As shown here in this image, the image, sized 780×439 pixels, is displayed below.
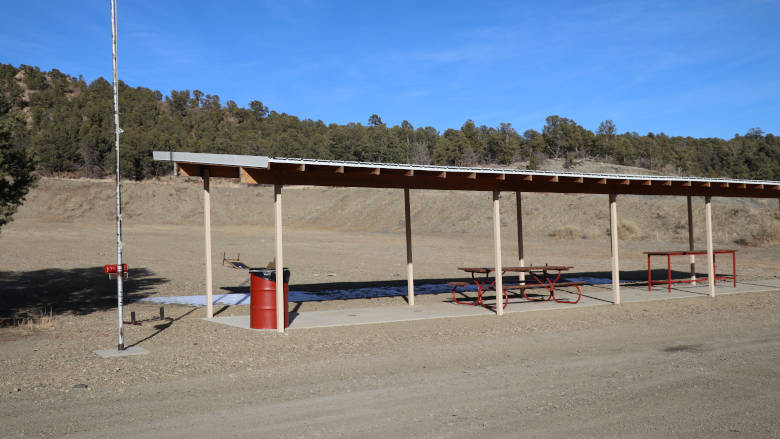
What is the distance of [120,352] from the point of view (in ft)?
26.3

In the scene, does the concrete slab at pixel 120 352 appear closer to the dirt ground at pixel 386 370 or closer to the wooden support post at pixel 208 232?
the dirt ground at pixel 386 370

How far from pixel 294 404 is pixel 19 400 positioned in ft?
8.24

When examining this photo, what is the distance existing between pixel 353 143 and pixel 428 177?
58169mm

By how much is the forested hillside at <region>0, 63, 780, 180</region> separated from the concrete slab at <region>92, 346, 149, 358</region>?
56.9 meters

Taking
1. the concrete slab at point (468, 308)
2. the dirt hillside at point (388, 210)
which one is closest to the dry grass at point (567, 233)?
the dirt hillside at point (388, 210)

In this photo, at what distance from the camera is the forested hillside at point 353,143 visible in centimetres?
6794

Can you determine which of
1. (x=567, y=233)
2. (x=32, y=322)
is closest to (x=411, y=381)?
(x=32, y=322)

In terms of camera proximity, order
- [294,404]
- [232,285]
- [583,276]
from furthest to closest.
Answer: [583,276] → [232,285] → [294,404]

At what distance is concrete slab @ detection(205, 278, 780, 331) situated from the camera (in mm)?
10711

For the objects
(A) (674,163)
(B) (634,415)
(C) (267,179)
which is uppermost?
A: (A) (674,163)

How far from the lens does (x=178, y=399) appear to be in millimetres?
5836

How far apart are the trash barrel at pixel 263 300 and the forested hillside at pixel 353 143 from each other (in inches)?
2207

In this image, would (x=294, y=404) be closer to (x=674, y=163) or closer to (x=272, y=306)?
(x=272, y=306)

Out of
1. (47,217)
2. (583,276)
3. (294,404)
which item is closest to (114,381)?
(294,404)
